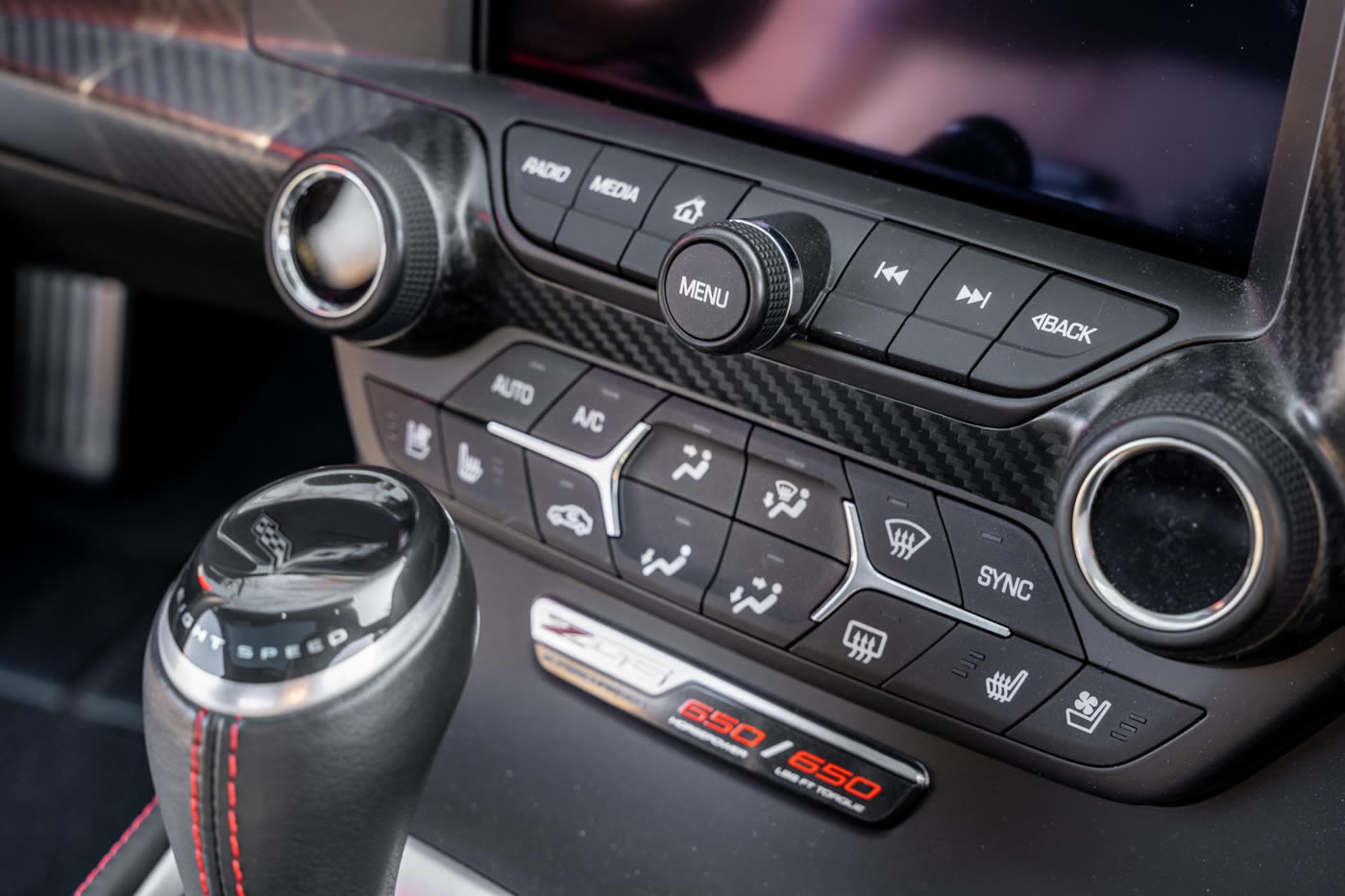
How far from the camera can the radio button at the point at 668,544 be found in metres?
0.68

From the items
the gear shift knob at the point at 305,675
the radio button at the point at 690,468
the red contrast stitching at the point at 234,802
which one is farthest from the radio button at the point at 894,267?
the red contrast stitching at the point at 234,802

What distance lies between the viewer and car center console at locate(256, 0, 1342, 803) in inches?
20.1

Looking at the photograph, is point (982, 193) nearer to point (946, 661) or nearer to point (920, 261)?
point (920, 261)

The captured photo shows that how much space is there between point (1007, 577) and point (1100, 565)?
0.10m

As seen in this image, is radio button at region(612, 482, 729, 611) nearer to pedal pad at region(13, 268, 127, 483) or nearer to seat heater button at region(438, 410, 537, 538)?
seat heater button at region(438, 410, 537, 538)

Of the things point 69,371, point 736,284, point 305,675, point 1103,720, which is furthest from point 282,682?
point 69,371

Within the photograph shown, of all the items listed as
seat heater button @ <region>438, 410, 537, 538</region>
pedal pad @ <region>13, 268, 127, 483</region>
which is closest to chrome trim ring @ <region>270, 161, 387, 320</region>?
seat heater button @ <region>438, 410, 537, 538</region>

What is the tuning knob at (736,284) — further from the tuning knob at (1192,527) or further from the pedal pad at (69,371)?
the pedal pad at (69,371)

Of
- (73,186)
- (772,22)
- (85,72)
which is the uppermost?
(772,22)

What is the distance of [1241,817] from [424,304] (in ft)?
1.60

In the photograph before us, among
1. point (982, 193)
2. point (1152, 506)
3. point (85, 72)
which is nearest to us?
point (1152, 506)

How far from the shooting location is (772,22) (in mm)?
650

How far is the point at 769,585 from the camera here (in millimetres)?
666

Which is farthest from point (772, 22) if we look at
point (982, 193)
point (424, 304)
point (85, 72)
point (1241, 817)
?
point (85, 72)
